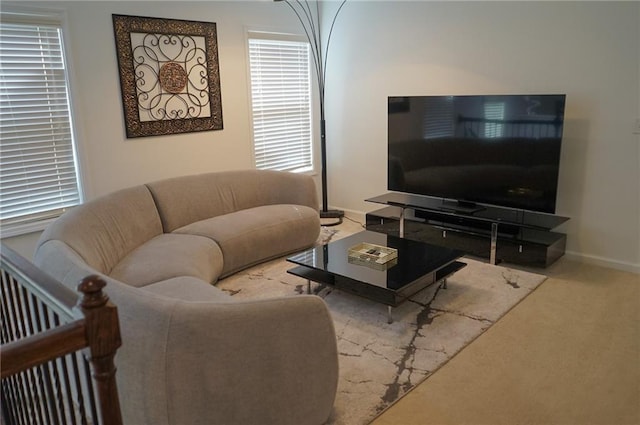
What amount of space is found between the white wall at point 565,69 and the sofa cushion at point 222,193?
Result: 1.47 metres

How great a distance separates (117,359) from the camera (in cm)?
188

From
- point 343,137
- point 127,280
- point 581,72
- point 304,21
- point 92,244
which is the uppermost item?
point 304,21

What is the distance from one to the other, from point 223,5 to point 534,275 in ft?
12.6

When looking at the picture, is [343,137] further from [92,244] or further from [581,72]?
[92,244]

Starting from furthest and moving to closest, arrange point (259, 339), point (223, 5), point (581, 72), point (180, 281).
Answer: point (223, 5) < point (581, 72) < point (180, 281) < point (259, 339)

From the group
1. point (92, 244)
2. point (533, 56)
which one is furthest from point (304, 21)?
point (92, 244)

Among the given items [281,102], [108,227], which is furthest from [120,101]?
[281,102]

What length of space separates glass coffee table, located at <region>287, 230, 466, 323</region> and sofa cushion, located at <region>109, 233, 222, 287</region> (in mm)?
628

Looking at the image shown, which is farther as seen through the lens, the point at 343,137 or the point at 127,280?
the point at 343,137

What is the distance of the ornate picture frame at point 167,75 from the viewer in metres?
4.20

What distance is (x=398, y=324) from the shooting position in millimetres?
3100

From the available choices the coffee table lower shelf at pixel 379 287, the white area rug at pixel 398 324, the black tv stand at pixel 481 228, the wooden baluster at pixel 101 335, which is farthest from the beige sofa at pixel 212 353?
the black tv stand at pixel 481 228

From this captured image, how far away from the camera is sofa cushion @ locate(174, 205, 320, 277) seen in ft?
12.7

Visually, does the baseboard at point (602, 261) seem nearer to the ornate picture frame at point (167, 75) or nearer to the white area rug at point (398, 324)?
the white area rug at point (398, 324)
